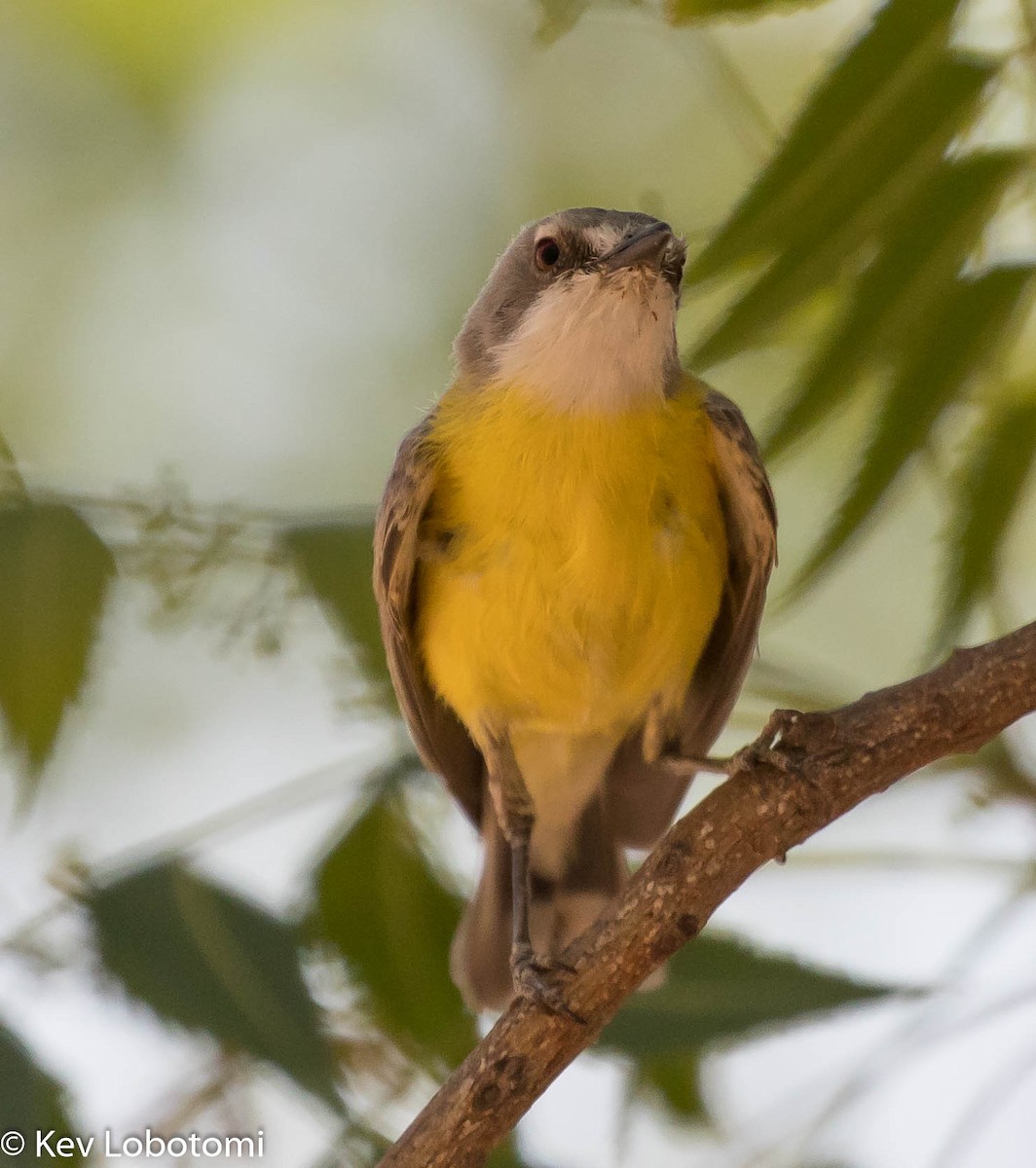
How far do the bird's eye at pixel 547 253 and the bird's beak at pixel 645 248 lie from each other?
0.23 metres

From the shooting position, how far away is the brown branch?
265 cm

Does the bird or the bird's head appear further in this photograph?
the bird's head

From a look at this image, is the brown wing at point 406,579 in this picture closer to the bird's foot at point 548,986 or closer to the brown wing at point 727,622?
the brown wing at point 727,622

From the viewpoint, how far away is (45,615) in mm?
2797

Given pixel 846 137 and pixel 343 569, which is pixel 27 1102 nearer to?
pixel 343 569

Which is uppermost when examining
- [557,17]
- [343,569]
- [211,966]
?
[557,17]

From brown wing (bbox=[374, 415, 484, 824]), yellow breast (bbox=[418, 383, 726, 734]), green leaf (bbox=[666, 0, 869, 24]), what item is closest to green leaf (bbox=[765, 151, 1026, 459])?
green leaf (bbox=[666, 0, 869, 24])

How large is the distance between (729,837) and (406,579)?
4.03 feet

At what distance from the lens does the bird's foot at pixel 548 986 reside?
2.73 m

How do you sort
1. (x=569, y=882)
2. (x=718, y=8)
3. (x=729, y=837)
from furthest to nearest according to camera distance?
(x=569, y=882) < (x=729, y=837) < (x=718, y=8)

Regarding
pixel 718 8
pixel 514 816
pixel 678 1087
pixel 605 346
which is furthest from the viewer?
pixel 514 816

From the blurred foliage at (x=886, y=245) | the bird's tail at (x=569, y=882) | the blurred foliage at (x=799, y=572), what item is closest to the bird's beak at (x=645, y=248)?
the blurred foliage at (x=799, y=572)

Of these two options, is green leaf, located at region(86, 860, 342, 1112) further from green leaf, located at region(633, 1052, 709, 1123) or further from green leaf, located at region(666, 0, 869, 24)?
green leaf, located at region(666, 0, 869, 24)

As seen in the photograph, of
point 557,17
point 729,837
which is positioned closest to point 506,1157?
point 729,837
